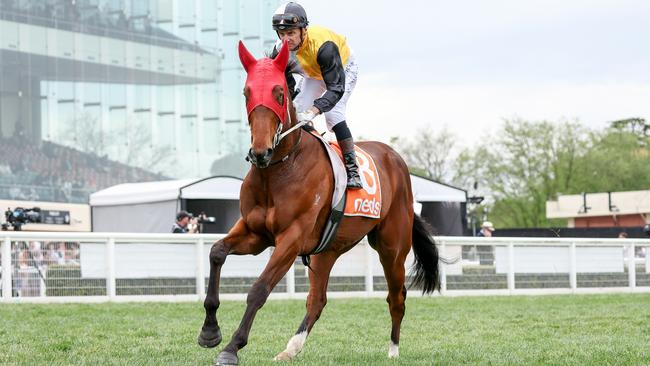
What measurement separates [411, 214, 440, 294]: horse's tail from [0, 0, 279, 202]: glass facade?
20.6 metres

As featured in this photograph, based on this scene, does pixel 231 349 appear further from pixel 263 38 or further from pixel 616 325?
pixel 263 38

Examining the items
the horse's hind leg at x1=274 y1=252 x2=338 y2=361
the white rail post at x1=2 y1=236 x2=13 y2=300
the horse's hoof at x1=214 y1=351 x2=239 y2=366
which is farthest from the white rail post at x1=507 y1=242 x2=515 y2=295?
the horse's hoof at x1=214 y1=351 x2=239 y2=366

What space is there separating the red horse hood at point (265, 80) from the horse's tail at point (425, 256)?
282 centimetres

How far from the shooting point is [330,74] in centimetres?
725

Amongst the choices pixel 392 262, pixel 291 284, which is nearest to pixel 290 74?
pixel 392 262

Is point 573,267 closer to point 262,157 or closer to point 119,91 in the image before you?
point 262,157

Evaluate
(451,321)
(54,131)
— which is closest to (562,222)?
(54,131)

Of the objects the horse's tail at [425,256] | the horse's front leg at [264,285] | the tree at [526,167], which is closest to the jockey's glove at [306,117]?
the horse's front leg at [264,285]

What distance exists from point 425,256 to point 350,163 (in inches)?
73.8

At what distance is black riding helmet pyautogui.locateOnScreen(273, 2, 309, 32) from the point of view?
278 inches

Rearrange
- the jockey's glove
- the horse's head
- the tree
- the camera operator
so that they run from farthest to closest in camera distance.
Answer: the tree → the camera operator → the jockey's glove → the horse's head

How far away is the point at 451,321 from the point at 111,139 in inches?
812

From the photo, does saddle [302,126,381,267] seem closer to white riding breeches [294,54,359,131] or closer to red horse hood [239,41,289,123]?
white riding breeches [294,54,359,131]

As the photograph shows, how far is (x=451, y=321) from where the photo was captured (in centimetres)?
1181
